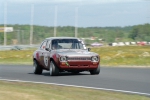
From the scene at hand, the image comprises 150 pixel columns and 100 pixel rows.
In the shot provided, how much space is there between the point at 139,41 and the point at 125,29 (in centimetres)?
1577

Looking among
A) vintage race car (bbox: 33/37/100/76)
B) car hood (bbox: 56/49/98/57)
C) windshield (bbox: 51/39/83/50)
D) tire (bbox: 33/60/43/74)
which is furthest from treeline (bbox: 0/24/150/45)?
car hood (bbox: 56/49/98/57)

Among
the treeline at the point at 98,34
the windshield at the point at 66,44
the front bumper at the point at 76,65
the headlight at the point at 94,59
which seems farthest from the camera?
the treeline at the point at 98,34

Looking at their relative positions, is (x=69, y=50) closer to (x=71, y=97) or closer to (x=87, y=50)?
(x=87, y=50)

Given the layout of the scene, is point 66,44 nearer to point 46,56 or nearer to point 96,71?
point 46,56

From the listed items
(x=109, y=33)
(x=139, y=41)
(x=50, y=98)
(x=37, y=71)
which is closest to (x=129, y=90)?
(x=50, y=98)

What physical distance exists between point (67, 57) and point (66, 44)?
1.68 metres

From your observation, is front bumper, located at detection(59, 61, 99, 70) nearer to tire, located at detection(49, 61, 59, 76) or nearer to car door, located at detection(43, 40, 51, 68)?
tire, located at detection(49, 61, 59, 76)

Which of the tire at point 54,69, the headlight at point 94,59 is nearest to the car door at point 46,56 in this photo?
the tire at point 54,69

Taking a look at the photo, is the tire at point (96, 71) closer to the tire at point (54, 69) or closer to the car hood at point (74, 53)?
the car hood at point (74, 53)

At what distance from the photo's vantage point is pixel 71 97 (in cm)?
1377

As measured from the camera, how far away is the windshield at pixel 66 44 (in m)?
23.5

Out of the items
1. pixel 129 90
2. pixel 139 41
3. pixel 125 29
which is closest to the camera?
pixel 129 90

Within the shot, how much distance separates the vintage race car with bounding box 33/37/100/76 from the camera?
72.5 ft

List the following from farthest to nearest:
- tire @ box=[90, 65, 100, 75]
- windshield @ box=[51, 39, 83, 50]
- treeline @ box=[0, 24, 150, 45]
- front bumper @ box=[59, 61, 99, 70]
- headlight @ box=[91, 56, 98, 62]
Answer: treeline @ box=[0, 24, 150, 45] < windshield @ box=[51, 39, 83, 50] < tire @ box=[90, 65, 100, 75] < headlight @ box=[91, 56, 98, 62] < front bumper @ box=[59, 61, 99, 70]
